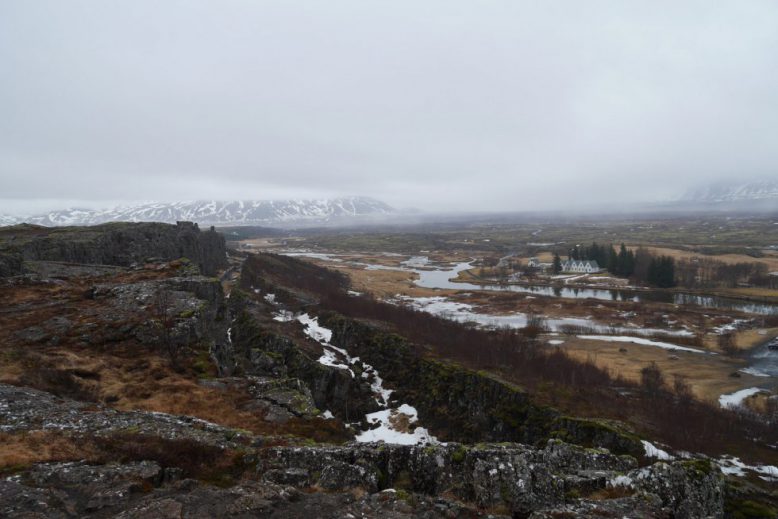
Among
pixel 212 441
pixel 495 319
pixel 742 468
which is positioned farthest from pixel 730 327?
pixel 212 441

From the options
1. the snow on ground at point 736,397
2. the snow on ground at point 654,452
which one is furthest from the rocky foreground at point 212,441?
the snow on ground at point 736,397

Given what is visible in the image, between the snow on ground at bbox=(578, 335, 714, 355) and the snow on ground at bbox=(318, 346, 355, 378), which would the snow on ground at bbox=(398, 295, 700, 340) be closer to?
the snow on ground at bbox=(578, 335, 714, 355)

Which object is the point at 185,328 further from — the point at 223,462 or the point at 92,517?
the point at 92,517

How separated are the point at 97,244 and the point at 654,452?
220 feet

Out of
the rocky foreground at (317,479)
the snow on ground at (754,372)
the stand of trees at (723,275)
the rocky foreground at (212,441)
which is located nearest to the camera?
the rocky foreground at (317,479)

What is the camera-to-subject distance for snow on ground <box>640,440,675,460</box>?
2967 cm

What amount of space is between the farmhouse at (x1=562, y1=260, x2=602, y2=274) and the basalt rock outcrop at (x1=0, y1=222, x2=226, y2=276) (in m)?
140

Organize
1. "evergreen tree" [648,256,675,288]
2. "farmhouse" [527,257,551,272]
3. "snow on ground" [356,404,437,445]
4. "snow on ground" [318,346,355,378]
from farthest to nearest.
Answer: "farmhouse" [527,257,551,272] → "evergreen tree" [648,256,675,288] → "snow on ground" [318,346,355,378] → "snow on ground" [356,404,437,445]

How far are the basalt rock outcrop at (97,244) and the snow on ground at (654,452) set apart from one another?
182ft

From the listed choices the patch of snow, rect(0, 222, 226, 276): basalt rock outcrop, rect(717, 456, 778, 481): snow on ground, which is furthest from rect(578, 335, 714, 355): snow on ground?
rect(0, 222, 226, 276): basalt rock outcrop

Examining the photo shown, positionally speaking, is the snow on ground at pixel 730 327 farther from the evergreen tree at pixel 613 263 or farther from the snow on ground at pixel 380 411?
the snow on ground at pixel 380 411

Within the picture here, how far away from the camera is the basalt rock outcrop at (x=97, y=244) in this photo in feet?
155

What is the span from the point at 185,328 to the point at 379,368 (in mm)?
29337

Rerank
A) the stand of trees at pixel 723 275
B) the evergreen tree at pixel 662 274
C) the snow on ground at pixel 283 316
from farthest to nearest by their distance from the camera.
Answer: the evergreen tree at pixel 662 274 < the stand of trees at pixel 723 275 < the snow on ground at pixel 283 316
